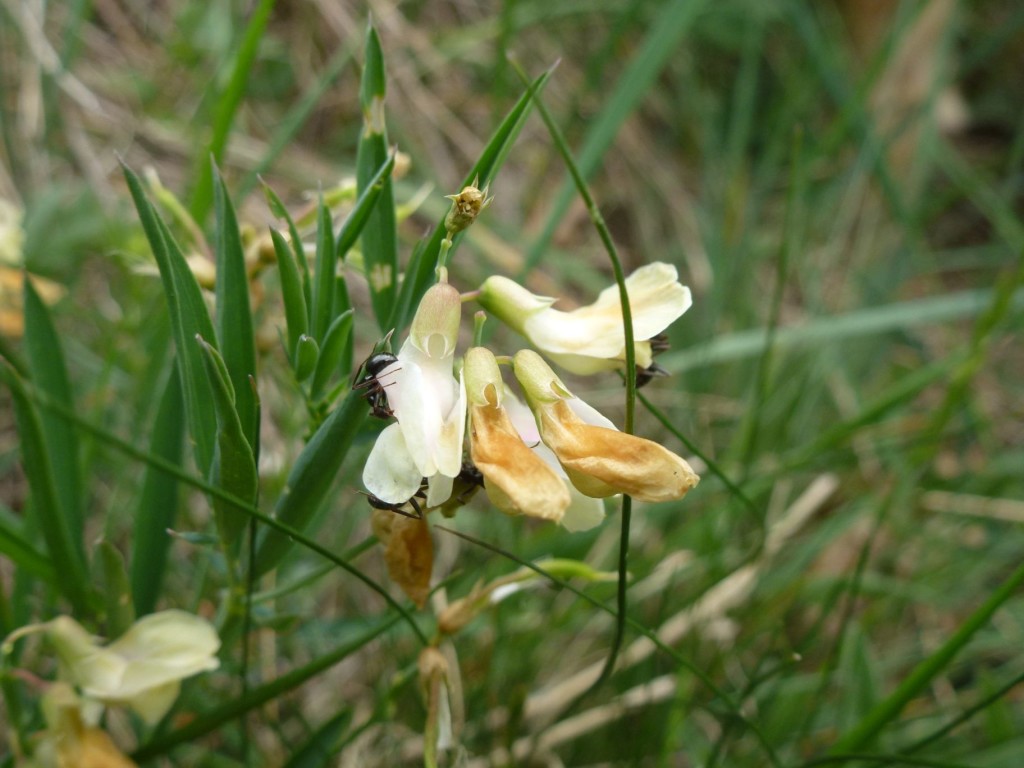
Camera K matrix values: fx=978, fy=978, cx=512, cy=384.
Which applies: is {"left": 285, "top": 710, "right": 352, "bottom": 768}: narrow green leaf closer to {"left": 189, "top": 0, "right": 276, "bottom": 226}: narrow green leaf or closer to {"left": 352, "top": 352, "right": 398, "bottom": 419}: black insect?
{"left": 352, "top": 352, "right": 398, "bottom": 419}: black insect

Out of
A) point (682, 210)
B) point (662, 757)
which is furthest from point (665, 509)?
point (682, 210)

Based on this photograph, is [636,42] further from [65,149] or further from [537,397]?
[537,397]

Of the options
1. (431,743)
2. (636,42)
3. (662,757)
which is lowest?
(431,743)

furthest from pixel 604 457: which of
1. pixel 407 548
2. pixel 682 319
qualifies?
pixel 682 319

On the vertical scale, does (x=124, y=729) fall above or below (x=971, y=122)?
below

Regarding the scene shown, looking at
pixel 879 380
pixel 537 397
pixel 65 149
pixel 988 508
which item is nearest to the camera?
pixel 537 397

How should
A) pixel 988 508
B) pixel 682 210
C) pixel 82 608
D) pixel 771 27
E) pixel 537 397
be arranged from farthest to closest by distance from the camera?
1. pixel 771 27
2. pixel 682 210
3. pixel 988 508
4. pixel 82 608
5. pixel 537 397

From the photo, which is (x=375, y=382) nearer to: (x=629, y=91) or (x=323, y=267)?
(x=323, y=267)
